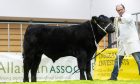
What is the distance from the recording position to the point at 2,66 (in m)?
11.5

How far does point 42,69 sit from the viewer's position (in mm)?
11711

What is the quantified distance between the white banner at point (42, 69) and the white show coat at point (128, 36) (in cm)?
188

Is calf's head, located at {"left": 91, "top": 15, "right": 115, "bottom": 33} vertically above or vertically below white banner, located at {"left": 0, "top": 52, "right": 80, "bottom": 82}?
above

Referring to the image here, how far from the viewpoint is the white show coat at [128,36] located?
32.5ft

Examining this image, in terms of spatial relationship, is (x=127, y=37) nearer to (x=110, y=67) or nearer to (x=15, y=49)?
(x=110, y=67)

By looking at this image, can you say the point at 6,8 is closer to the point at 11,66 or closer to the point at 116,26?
the point at 11,66

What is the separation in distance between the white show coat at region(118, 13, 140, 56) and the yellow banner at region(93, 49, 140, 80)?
1628 millimetres

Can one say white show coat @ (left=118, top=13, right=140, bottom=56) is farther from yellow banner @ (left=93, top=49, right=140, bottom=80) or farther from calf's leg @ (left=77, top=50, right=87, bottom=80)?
yellow banner @ (left=93, top=49, right=140, bottom=80)

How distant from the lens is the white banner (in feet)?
37.9

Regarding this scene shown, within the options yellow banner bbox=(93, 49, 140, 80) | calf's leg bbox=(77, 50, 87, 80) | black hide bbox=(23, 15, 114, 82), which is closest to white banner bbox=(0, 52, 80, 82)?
yellow banner bbox=(93, 49, 140, 80)

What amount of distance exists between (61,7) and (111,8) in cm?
178

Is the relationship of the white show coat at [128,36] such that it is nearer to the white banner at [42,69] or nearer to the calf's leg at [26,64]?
the white banner at [42,69]

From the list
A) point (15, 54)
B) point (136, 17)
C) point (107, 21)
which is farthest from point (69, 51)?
point (136, 17)

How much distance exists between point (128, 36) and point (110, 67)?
78.2 inches
